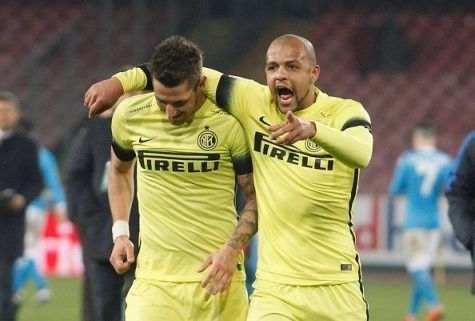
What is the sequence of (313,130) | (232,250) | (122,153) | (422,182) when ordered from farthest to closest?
(422,182) < (122,153) < (232,250) < (313,130)

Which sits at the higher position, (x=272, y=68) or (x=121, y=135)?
(x=272, y=68)

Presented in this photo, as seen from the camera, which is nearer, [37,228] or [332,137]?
[332,137]

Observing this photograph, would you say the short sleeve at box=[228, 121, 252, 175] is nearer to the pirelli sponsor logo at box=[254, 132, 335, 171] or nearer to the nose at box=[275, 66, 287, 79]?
the pirelli sponsor logo at box=[254, 132, 335, 171]

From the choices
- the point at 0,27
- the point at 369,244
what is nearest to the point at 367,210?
the point at 369,244

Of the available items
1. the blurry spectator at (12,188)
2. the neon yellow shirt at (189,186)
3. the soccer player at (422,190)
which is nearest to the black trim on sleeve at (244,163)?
the neon yellow shirt at (189,186)

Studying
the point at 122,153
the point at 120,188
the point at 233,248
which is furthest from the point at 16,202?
the point at 233,248

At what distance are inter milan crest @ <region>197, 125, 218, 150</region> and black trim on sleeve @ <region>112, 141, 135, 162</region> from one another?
412 millimetres

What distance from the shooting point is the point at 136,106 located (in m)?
5.92

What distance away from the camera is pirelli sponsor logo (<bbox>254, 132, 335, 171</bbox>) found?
5512 mm

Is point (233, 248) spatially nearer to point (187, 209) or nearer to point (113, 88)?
point (187, 209)

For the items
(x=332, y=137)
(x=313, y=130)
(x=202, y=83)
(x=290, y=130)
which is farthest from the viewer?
(x=202, y=83)

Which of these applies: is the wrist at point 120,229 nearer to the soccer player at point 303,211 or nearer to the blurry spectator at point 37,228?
the soccer player at point 303,211

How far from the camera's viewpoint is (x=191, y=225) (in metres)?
5.79

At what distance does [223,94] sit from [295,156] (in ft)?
1.61
